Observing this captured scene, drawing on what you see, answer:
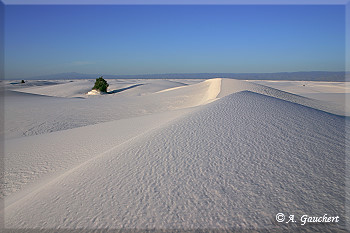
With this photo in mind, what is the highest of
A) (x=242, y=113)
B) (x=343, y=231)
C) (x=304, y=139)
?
(x=242, y=113)

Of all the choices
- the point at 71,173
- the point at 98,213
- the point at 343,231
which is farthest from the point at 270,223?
the point at 71,173

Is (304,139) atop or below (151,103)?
below

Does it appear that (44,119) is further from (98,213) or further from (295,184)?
(295,184)

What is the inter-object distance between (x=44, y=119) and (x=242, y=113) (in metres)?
8.16

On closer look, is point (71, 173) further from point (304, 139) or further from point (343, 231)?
point (304, 139)

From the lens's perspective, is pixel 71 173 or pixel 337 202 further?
pixel 71 173

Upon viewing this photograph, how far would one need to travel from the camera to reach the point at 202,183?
2.64 metres

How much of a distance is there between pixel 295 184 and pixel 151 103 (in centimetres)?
1085

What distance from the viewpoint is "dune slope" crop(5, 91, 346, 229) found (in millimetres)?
2223

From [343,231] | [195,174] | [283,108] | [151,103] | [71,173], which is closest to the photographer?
[343,231]

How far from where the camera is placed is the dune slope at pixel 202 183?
2.22 meters

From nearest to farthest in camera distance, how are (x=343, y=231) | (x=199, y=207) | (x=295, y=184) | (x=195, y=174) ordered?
(x=343, y=231) < (x=199, y=207) < (x=295, y=184) < (x=195, y=174)

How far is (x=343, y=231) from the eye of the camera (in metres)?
2.05

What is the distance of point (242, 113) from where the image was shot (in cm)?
501
